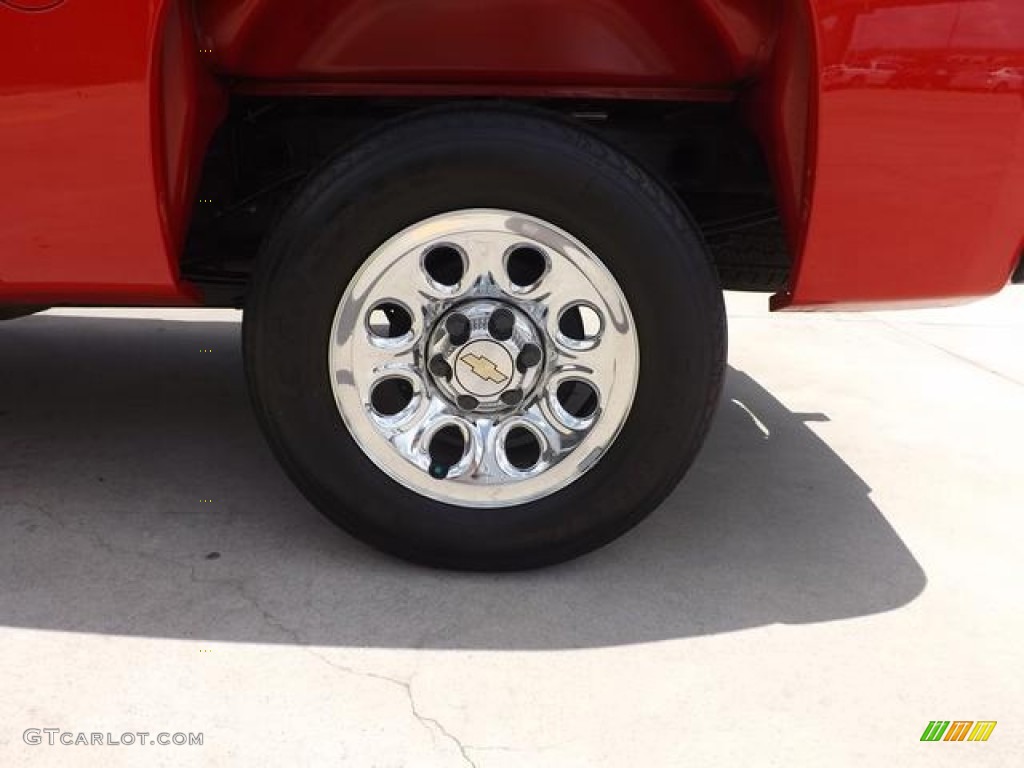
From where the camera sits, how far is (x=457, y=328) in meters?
2.02

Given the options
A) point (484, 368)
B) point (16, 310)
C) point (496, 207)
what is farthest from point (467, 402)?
point (16, 310)

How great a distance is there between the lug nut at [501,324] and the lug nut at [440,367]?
12 cm

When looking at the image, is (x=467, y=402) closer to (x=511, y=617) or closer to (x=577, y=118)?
(x=511, y=617)

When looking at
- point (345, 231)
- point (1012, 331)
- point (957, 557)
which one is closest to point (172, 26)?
point (345, 231)

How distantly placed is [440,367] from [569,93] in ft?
2.33

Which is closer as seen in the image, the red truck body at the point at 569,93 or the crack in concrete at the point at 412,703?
the crack in concrete at the point at 412,703

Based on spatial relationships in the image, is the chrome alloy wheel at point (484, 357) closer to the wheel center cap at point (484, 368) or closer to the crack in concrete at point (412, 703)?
the wheel center cap at point (484, 368)

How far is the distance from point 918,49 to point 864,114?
0.15m

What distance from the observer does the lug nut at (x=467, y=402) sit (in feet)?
6.73

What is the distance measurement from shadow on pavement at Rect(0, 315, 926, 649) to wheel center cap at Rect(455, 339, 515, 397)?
16.4 inches

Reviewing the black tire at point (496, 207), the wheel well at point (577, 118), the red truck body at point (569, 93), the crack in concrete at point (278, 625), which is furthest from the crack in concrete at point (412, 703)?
the wheel well at point (577, 118)

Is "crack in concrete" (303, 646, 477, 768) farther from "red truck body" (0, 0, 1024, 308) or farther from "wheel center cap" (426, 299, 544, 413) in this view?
"red truck body" (0, 0, 1024, 308)

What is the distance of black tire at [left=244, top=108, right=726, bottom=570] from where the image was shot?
1916mm

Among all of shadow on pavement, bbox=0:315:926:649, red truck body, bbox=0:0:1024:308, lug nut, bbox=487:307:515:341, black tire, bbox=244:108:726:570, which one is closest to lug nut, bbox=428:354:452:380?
lug nut, bbox=487:307:515:341
